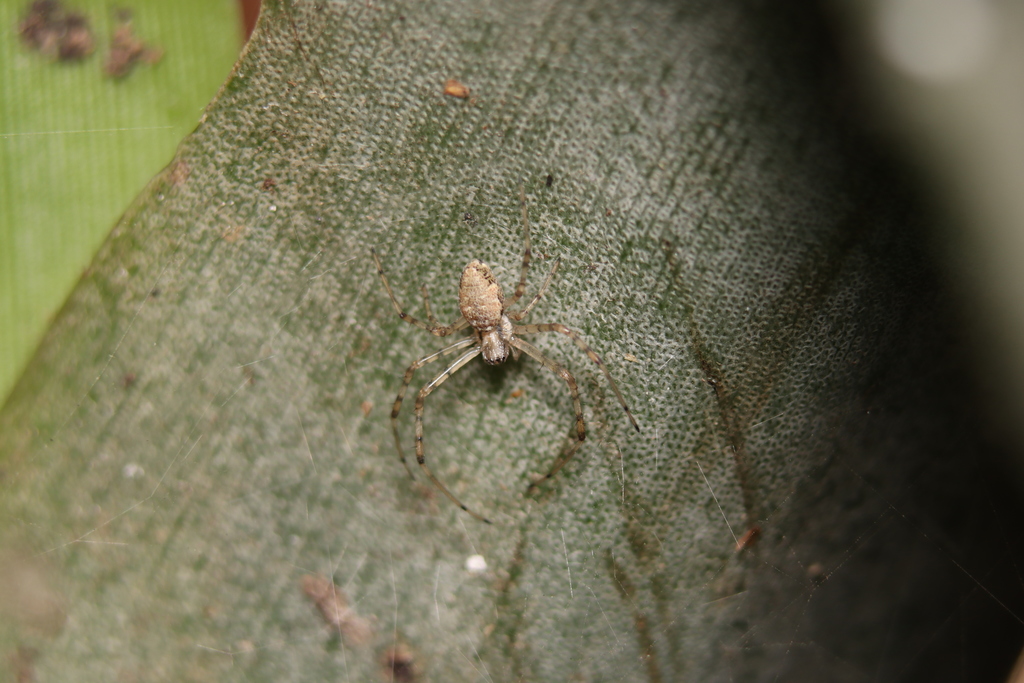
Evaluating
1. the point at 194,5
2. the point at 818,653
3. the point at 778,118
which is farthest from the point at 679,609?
the point at 194,5

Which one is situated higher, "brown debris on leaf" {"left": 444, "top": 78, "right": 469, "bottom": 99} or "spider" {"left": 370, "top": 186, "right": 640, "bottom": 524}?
"brown debris on leaf" {"left": 444, "top": 78, "right": 469, "bottom": 99}

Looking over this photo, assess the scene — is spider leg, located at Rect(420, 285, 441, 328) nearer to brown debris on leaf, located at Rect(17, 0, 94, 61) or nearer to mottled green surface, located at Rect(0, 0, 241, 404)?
mottled green surface, located at Rect(0, 0, 241, 404)

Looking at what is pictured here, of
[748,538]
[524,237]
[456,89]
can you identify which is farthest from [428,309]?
[748,538]

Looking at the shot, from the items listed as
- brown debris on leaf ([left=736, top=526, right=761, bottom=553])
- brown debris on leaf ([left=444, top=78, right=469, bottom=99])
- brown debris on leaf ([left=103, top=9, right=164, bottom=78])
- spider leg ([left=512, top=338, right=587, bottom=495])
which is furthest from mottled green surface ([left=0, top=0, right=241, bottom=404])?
brown debris on leaf ([left=736, top=526, right=761, bottom=553])

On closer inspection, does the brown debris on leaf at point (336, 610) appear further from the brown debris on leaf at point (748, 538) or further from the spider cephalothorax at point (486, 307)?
the brown debris on leaf at point (748, 538)

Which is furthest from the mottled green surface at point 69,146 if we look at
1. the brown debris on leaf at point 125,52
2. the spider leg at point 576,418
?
the spider leg at point 576,418
